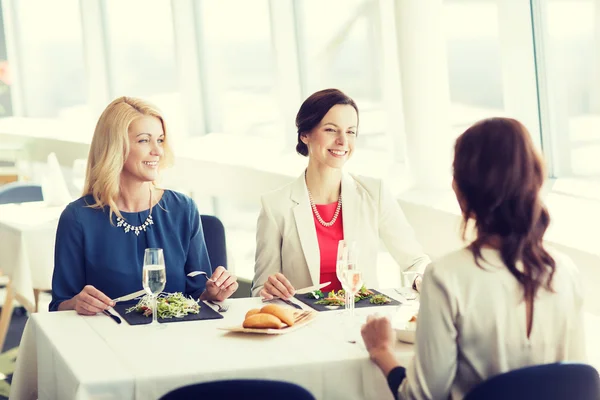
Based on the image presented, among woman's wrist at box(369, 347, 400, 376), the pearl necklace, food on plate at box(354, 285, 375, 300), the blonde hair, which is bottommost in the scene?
woman's wrist at box(369, 347, 400, 376)

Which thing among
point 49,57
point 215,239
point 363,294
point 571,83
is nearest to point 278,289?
point 363,294

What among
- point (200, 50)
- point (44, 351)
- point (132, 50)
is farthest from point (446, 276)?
point (132, 50)

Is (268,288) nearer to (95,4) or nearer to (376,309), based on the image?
(376,309)

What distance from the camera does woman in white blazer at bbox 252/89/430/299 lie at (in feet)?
10.4

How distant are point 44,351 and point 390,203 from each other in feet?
4.72

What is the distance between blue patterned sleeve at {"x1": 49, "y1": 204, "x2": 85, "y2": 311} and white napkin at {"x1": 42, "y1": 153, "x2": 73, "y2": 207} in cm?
231

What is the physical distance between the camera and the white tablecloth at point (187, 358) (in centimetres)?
198

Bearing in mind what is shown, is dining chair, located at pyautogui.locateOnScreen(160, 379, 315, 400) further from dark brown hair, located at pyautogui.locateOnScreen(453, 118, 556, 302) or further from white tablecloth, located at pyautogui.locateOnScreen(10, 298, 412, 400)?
dark brown hair, located at pyautogui.locateOnScreen(453, 118, 556, 302)

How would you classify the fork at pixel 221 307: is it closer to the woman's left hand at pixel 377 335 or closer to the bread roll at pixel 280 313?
the bread roll at pixel 280 313

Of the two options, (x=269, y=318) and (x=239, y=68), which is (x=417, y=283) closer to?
(x=269, y=318)

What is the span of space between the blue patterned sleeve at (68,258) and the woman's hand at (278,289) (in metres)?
0.63

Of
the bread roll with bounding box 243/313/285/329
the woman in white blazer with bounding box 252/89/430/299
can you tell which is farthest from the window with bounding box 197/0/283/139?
the bread roll with bounding box 243/313/285/329

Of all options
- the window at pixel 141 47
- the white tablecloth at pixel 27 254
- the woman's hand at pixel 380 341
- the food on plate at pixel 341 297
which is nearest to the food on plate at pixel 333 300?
the food on plate at pixel 341 297

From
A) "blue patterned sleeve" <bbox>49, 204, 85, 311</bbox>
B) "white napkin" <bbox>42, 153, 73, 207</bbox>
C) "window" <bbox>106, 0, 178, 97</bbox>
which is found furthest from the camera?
"window" <bbox>106, 0, 178, 97</bbox>
